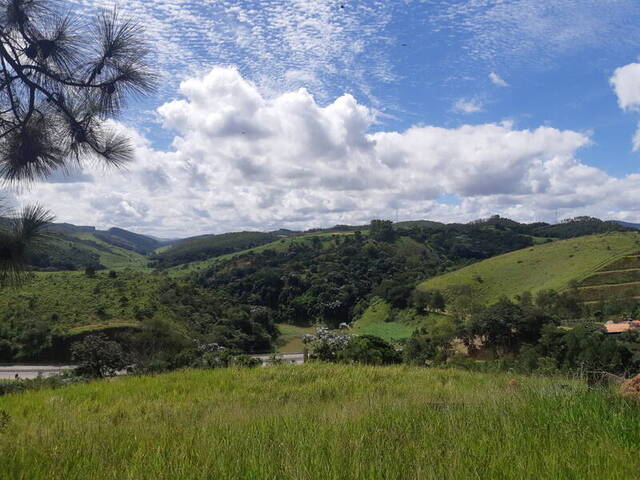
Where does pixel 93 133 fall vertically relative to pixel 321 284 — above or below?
above

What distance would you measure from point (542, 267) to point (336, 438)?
97.7 meters

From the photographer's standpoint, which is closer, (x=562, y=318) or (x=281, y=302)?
(x=562, y=318)

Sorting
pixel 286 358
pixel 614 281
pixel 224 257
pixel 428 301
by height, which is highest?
pixel 224 257

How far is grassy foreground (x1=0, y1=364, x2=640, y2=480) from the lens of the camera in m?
2.72

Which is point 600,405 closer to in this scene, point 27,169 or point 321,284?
point 27,169

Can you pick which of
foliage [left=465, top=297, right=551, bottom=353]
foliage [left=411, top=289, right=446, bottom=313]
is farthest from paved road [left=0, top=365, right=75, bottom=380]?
foliage [left=411, top=289, right=446, bottom=313]

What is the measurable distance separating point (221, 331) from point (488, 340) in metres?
36.6

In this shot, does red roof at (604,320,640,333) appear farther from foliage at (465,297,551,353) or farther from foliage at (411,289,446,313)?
foliage at (411,289,446,313)

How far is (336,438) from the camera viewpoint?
3.34 meters

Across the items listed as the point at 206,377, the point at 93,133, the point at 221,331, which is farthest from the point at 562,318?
the point at 93,133

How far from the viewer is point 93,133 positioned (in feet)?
14.6

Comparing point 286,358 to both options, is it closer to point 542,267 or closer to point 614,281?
point 614,281

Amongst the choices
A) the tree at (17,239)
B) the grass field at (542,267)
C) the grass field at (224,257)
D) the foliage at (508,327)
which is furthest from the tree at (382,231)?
the tree at (17,239)

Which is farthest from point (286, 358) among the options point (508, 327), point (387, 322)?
point (387, 322)
